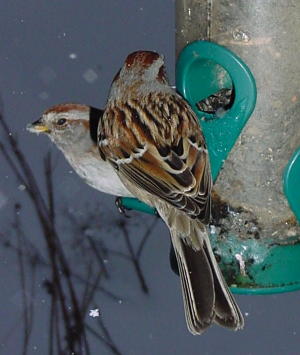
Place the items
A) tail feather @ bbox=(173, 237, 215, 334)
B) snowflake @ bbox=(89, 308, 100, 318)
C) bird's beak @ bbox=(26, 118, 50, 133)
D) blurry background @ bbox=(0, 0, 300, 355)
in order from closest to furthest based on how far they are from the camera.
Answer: tail feather @ bbox=(173, 237, 215, 334) < bird's beak @ bbox=(26, 118, 50, 133) < blurry background @ bbox=(0, 0, 300, 355) < snowflake @ bbox=(89, 308, 100, 318)

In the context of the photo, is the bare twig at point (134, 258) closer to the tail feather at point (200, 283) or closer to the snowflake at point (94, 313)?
the snowflake at point (94, 313)

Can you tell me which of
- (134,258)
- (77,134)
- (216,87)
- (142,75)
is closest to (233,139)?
(216,87)

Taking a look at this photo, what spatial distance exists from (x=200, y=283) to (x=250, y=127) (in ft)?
1.46

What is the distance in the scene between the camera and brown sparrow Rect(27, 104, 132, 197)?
3.07 meters

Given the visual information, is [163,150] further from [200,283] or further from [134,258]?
[134,258]

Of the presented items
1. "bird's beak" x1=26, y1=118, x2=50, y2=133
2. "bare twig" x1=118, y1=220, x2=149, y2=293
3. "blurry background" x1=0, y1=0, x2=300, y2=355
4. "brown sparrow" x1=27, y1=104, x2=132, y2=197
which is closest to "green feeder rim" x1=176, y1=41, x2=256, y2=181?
"brown sparrow" x1=27, y1=104, x2=132, y2=197

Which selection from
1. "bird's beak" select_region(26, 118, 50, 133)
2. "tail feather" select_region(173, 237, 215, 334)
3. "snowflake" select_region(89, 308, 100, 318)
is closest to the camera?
"tail feather" select_region(173, 237, 215, 334)

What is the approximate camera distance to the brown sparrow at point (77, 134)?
3.07 metres

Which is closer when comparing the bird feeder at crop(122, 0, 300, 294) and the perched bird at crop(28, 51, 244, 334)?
the perched bird at crop(28, 51, 244, 334)

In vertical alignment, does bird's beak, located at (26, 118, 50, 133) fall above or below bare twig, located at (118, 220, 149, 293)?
above

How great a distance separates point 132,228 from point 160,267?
17 centimetres

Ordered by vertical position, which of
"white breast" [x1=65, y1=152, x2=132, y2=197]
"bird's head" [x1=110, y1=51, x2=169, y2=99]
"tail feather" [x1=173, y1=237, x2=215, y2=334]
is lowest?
"tail feather" [x1=173, y1=237, x2=215, y2=334]

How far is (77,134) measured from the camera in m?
3.17

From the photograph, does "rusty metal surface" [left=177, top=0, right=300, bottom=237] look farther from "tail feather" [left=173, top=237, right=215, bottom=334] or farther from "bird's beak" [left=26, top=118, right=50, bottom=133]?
"bird's beak" [left=26, top=118, right=50, bottom=133]
